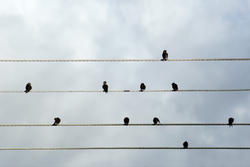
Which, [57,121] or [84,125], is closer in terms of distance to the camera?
[84,125]

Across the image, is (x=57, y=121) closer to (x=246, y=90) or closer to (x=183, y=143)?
(x=183, y=143)

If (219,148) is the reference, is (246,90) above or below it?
above

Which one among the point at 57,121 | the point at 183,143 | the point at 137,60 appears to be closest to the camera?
the point at 137,60

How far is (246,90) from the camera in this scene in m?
17.6

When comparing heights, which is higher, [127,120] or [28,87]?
[28,87]

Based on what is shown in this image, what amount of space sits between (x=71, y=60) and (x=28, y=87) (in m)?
9.59

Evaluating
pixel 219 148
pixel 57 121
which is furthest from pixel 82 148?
pixel 57 121

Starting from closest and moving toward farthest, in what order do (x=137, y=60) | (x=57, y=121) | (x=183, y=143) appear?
(x=137, y=60) → (x=57, y=121) → (x=183, y=143)

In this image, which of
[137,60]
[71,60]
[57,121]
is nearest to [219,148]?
[137,60]

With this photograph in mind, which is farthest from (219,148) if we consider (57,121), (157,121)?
(57,121)

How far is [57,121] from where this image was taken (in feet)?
84.0

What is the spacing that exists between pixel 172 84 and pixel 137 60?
403 inches

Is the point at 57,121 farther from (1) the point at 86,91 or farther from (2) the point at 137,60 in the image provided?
(2) the point at 137,60

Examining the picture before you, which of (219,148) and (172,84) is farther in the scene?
(172,84)
